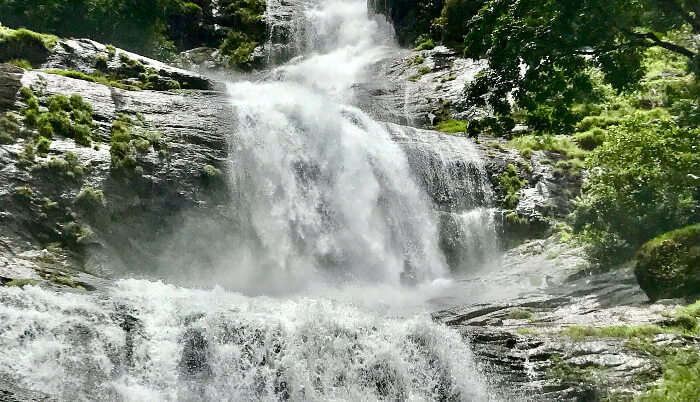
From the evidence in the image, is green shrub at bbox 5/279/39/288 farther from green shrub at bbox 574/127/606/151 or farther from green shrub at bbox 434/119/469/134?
green shrub at bbox 574/127/606/151

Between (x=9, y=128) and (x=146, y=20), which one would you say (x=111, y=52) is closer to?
(x=9, y=128)

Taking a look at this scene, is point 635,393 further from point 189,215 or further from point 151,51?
point 151,51

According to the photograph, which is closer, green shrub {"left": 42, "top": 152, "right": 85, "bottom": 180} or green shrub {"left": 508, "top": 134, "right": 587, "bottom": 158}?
green shrub {"left": 42, "top": 152, "right": 85, "bottom": 180}

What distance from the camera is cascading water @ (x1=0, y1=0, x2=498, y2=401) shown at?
10.4 meters

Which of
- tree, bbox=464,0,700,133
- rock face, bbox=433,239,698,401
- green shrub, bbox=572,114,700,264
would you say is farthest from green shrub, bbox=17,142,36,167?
green shrub, bbox=572,114,700,264

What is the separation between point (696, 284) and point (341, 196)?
36.6 ft

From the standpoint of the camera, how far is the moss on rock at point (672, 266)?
13711 millimetres

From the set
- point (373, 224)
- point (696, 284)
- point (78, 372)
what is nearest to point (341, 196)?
point (373, 224)

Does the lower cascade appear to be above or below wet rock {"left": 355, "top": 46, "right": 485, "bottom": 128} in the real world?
below

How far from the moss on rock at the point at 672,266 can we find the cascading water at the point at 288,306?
16.0ft

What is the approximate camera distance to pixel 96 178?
17.3 meters

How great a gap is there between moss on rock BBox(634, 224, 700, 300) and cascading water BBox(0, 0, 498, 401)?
4.88m

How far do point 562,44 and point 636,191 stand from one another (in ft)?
22.9

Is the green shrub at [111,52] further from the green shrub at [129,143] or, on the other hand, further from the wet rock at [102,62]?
the green shrub at [129,143]
